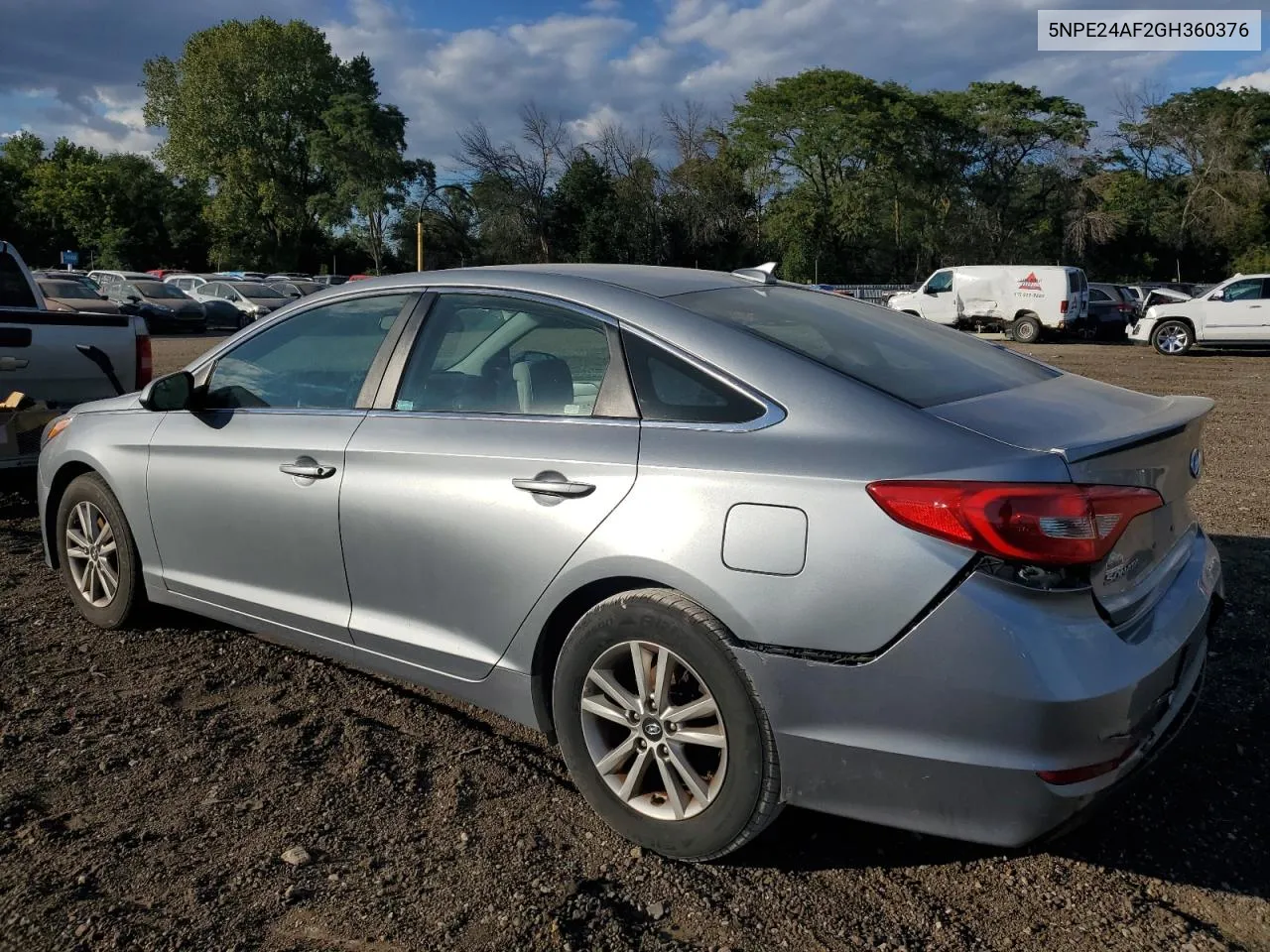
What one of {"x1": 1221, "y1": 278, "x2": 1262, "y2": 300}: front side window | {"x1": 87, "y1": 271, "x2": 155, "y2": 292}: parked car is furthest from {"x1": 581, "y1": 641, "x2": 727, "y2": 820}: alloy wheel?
{"x1": 87, "y1": 271, "x2": 155, "y2": 292}: parked car

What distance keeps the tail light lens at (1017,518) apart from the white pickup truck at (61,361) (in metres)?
5.69

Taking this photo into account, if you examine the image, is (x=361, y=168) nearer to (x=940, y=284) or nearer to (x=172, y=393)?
(x=940, y=284)

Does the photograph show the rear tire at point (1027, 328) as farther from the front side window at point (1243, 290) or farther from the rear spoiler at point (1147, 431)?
the rear spoiler at point (1147, 431)

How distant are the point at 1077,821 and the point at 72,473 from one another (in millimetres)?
4176

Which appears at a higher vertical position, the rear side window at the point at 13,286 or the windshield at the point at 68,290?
the windshield at the point at 68,290

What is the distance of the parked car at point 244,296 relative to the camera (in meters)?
32.2

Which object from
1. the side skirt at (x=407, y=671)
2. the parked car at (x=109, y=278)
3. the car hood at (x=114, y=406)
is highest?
the parked car at (x=109, y=278)

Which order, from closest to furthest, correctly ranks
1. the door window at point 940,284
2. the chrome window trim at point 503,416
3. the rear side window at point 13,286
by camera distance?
1. the chrome window trim at point 503,416
2. the rear side window at point 13,286
3. the door window at point 940,284

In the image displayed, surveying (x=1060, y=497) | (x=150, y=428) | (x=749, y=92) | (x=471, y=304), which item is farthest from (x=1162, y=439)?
(x=749, y=92)

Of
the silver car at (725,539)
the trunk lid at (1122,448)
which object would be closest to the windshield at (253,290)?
the silver car at (725,539)

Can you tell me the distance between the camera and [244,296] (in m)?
32.6

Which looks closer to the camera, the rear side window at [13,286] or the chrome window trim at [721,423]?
the chrome window trim at [721,423]

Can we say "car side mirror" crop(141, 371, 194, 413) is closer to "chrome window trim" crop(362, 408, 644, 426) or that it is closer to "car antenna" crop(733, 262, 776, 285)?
"chrome window trim" crop(362, 408, 644, 426)

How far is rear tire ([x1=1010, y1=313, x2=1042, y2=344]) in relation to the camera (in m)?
28.5
